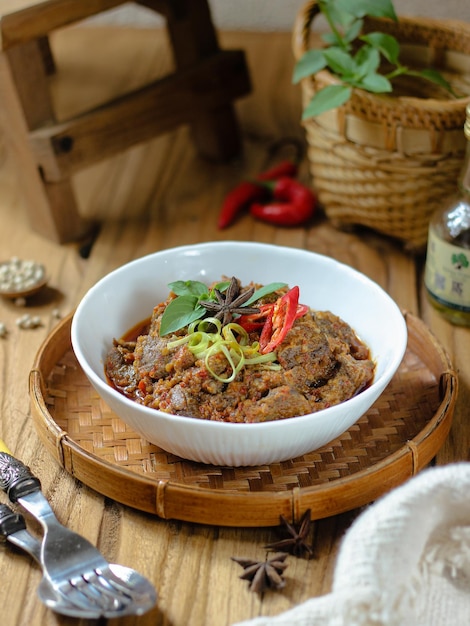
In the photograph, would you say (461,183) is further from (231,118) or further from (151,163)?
(151,163)

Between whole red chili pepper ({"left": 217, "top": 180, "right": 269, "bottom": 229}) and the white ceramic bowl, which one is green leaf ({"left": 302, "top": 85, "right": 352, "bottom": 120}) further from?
whole red chili pepper ({"left": 217, "top": 180, "right": 269, "bottom": 229})

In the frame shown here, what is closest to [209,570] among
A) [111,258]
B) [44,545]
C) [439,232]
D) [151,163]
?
[44,545]

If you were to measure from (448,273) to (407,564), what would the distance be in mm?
958

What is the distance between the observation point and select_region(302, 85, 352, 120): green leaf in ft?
7.34

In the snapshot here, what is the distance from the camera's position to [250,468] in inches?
68.0

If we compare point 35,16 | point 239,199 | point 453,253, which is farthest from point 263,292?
point 35,16

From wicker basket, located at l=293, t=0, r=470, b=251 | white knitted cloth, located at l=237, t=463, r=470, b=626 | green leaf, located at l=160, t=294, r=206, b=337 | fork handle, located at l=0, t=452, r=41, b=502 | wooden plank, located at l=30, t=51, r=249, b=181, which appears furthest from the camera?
wooden plank, located at l=30, t=51, r=249, b=181

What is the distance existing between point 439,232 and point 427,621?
110 centimetres

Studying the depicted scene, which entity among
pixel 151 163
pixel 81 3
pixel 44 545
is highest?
pixel 81 3

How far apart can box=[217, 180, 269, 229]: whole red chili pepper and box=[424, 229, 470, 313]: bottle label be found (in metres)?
0.79

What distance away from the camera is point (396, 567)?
55.0 inches

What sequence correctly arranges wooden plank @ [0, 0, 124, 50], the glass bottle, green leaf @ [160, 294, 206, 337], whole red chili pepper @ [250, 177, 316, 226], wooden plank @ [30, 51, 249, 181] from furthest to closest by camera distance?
whole red chili pepper @ [250, 177, 316, 226], wooden plank @ [30, 51, 249, 181], wooden plank @ [0, 0, 124, 50], the glass bottle, green leaf @ [160, 294, 206, 337]

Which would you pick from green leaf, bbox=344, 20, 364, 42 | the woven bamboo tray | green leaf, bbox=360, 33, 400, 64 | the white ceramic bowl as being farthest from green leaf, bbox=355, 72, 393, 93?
the woven bamboo tray

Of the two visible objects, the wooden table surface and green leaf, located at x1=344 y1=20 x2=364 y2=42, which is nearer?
the wooden table surface
